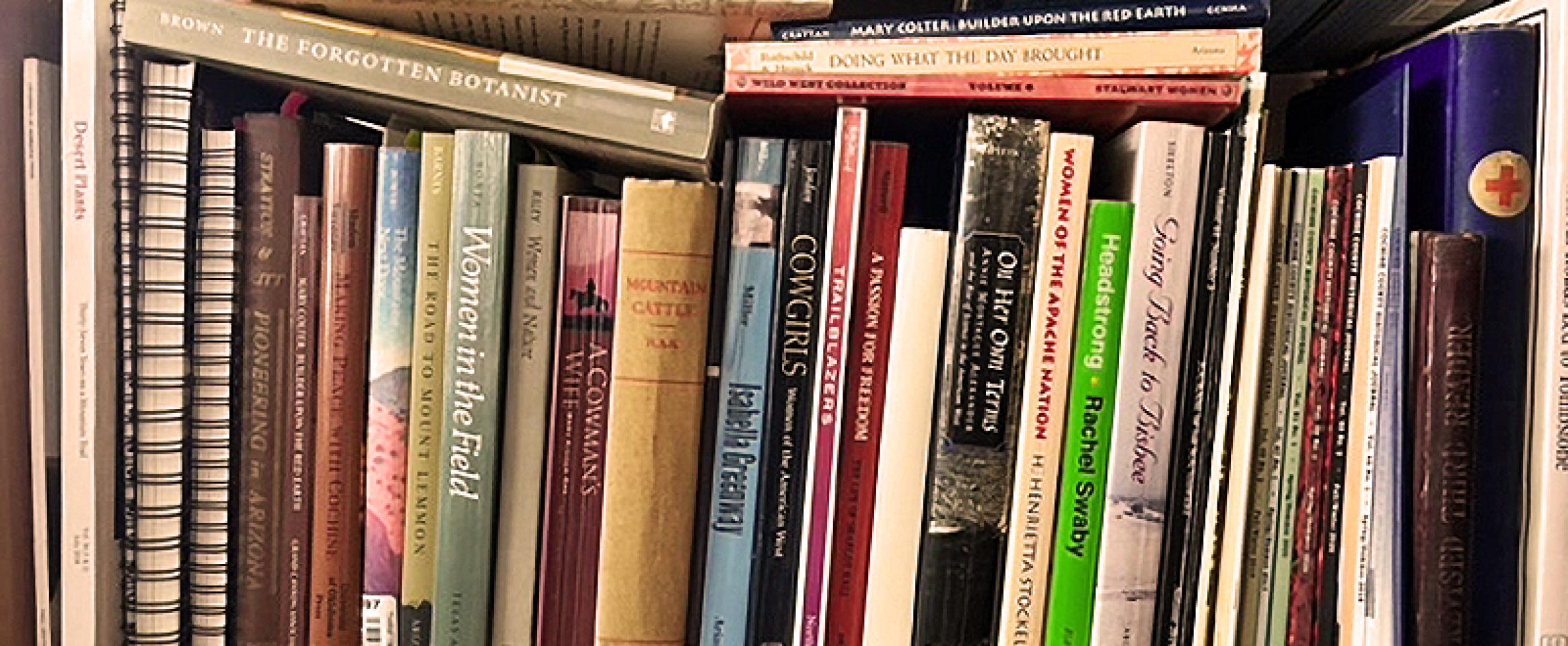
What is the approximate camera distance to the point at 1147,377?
585mm

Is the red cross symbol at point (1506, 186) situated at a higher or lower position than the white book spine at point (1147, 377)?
higher

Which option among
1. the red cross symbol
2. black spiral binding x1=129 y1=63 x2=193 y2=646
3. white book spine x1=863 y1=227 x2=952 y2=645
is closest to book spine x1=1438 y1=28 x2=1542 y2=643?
the red cross symbol

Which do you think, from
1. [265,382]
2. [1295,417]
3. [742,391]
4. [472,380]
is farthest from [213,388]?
[1295,417]

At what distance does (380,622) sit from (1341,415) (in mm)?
431

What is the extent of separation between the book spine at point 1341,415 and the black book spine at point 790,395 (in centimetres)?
22

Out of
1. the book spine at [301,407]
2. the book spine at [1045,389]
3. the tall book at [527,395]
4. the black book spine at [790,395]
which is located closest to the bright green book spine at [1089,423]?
the book spine at [1045,389]

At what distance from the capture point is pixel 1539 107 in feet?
1.88

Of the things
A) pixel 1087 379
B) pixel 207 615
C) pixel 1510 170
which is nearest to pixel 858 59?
pixel 1087 379

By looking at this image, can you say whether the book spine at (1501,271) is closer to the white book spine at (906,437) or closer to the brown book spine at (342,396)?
the white book spine at (906,437)

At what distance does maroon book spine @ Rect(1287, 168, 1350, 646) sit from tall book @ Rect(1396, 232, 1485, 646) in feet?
0.12

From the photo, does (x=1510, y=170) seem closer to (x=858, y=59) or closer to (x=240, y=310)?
(x=858, y=59)

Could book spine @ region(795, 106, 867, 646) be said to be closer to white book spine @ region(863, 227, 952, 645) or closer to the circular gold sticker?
white book spine @ region(863, 227, 952, 645)

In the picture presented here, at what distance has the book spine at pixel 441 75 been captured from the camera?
2.00 feet

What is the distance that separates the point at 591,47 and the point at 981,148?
0.21 meters
